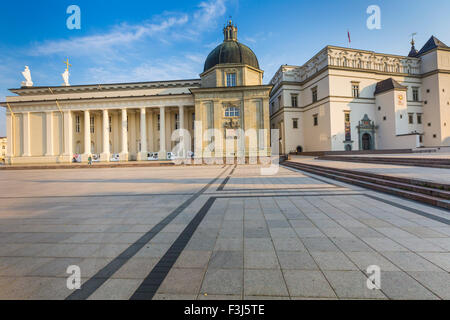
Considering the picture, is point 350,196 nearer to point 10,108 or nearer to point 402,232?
point 402,232

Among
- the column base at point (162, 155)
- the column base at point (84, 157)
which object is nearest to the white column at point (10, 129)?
the column base at point (84, 157)

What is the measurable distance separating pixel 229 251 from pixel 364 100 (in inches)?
1506

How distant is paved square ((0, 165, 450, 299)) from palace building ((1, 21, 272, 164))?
24042mm

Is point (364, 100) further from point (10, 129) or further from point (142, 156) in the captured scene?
point (10, 129)

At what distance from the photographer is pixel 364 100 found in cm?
3130

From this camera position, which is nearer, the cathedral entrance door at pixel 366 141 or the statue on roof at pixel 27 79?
the cathedral entrance door at pixel 366 141

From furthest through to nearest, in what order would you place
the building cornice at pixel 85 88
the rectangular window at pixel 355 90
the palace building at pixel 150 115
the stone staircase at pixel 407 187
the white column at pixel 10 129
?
the building cornice at pixel 85 88 → the white column at pixel 10 129 → the rectangular window at pixel 355 90 → the palace building at pixel 150 115 → the stone staircase at pixel 407 187

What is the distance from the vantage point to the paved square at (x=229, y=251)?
222 centimetres

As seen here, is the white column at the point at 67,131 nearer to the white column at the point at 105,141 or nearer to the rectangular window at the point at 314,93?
the white column at the point at 105,141

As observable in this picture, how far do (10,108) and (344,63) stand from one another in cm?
6013

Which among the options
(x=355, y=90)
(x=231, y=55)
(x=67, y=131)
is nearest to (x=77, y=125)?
(x=67, y=131)

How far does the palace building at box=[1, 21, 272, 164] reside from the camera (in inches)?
1156

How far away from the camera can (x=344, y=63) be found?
30.5 metres
